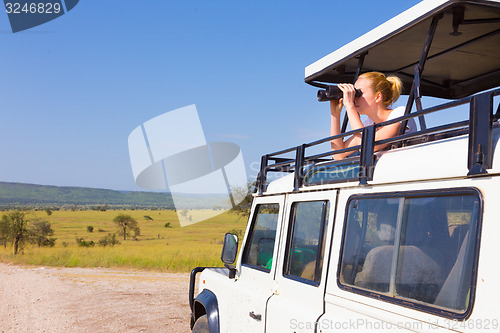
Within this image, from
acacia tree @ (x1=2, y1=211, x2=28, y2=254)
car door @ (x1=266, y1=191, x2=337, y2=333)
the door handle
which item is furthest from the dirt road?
acacia tree @ (x1=2, y1=211, x2=28, y2=254)

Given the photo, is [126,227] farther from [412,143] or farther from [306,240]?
[412,143]

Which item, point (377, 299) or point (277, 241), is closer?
point (377, 299)

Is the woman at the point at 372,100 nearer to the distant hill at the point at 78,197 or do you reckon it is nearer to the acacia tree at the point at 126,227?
the acacia tree at the point at 126,227

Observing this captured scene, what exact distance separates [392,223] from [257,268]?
5.33ft

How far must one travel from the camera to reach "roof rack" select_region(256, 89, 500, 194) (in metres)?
2.03

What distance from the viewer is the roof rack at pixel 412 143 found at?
6.66ft

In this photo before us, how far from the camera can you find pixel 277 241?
12.0ft

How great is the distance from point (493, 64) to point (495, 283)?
10.3 feet

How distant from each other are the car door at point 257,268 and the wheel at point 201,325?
0.42 metres

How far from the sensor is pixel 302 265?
3305 mm

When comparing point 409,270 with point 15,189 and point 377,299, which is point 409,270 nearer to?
point 377,299

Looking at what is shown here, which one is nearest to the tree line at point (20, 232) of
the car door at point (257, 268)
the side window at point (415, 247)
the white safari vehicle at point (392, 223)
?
A: the car door at point (257, 268)

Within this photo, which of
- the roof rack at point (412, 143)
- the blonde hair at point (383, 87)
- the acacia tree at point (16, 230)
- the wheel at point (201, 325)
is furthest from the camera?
the acacia tree at point (16, 230)

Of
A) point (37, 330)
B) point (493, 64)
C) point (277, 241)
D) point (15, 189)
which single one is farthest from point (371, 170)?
point (15, 189)
